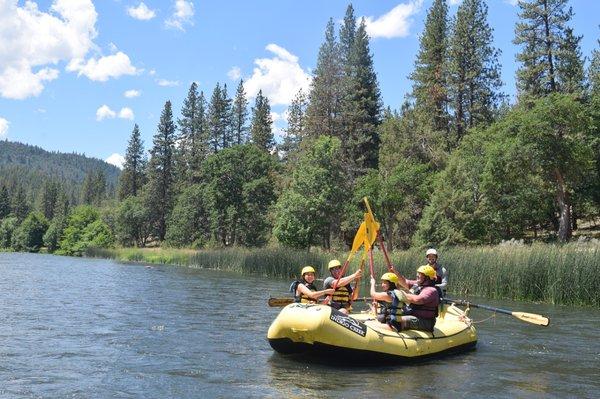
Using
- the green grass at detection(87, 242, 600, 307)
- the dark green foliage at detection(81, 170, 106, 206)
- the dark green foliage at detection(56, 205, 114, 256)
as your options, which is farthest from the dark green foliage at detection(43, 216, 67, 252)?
the green grass at detection(87, 242, 600, 307)

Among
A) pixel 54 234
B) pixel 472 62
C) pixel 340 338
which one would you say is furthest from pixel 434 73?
pixel 54 234

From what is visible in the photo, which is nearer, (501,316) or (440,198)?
(501,316)

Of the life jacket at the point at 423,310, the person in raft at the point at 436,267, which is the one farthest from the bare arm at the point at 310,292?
the person in raft at the point at 436,267

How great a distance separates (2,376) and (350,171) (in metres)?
41.1

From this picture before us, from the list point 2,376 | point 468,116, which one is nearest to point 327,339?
point 2,376

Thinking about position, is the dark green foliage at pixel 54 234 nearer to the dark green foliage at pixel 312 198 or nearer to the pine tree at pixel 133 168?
the pine tree at pixel 133 168

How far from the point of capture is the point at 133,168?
85375 mm

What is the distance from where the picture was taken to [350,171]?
4912 centimetres

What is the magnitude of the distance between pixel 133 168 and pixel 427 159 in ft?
175

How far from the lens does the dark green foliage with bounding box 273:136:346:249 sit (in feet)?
129

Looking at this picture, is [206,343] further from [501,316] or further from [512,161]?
[512,161]

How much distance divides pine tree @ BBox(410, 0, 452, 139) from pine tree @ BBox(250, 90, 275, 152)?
2499cm

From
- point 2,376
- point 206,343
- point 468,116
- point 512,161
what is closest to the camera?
point 2,376

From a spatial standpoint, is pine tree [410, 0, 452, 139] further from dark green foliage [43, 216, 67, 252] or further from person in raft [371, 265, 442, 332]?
dark green foliage [43, 216, 67, 252]
